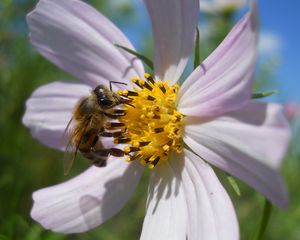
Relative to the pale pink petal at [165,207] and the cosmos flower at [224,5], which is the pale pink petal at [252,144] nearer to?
the pale pink petal at [165,207]

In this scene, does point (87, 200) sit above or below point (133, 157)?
below

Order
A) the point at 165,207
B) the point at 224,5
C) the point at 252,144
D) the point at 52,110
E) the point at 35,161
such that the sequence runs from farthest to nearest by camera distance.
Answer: the point at 224,5, the point at 35,161, the point at 52,110, the point at 165,207, the point at 252,144

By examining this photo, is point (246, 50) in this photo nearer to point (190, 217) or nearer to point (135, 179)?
point (190, 217)

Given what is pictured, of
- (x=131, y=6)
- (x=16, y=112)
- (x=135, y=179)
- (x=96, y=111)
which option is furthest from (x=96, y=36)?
(x=131, y=6)

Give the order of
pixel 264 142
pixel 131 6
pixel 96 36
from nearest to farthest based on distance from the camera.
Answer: pixel 264 142 → pixel 96 36 → pixel 131 6

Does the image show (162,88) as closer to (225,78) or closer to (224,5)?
(225,78)

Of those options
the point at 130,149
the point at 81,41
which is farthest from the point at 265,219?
the point at 81,41
